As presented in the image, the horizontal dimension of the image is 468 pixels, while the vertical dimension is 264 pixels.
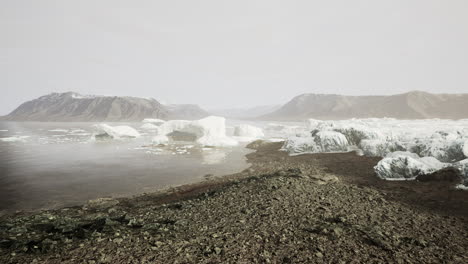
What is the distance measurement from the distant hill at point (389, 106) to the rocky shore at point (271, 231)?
357ft

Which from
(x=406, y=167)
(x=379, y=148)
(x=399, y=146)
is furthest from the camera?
(x=379, y=148)

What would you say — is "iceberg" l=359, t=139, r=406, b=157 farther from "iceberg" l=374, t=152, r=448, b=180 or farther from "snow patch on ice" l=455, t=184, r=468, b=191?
"snow patch on ice" l=455, t=184, r=468, b=191

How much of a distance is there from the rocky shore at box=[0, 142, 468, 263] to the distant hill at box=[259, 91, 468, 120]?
357 ft

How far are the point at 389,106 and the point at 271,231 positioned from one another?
138951 mm

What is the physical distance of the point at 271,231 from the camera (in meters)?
4.72

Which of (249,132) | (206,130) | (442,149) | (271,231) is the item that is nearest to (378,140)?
(442,149)

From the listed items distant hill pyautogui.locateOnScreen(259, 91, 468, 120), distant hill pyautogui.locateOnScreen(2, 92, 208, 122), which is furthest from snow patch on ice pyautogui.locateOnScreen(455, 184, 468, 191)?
distant hill pyautogui.locateOnScreen(2, 92, 208, 122)

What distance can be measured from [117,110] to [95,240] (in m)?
165

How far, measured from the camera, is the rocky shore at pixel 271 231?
3.91 m

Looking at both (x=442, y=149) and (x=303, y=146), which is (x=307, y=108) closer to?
(x=303, y=146)

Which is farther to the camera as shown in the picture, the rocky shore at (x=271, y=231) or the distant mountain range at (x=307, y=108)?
the distant mountain range at (x=307, y=108)

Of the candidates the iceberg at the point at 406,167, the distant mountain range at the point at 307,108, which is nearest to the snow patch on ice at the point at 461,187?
the iceberg at the point at 406,167

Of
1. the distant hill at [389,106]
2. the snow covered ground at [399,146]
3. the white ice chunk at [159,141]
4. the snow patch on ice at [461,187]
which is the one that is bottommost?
the white ice chunk at [159,141]

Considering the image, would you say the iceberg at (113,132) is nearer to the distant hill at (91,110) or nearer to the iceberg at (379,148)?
the iceberg at (379,148)
